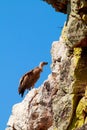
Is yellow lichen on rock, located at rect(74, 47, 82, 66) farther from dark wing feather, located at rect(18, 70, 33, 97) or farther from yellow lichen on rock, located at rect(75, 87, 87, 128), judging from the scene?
dark wing feather, located at rect(18, 70, 33, 97)

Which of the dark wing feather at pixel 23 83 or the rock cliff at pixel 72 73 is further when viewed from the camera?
the dark wing feather at pixel 23 83

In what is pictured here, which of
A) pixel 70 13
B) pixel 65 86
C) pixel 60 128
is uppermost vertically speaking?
pixel 70 13

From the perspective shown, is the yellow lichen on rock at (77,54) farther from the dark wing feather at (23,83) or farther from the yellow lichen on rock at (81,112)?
the dark wing feather at (23,83)

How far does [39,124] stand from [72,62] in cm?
685

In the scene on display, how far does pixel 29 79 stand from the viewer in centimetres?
3831

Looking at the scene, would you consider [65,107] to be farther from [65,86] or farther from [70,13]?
[70,13]

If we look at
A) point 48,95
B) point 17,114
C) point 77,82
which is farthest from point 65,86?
point 17,114

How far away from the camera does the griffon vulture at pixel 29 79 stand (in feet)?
126

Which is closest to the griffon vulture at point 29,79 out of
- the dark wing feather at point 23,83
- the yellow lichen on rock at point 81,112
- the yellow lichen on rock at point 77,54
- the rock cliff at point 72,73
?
the dark wing feather at point 23,83

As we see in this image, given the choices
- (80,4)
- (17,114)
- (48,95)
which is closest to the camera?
(80,4)

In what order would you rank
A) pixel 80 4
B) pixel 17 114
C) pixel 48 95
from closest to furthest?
pixel 80 4, pixel 48 95, pixel 17 114

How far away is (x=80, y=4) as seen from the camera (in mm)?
26578

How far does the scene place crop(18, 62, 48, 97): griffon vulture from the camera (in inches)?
1508

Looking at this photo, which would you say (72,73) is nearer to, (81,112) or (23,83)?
(81,112)
